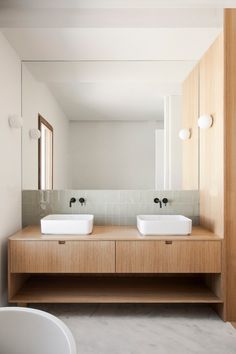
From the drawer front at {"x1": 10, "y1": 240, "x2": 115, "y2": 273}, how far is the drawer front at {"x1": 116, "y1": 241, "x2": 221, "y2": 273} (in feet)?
0.33

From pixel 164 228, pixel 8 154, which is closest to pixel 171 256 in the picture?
pixel 164 228

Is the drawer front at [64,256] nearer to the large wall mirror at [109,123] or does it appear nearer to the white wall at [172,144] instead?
the large wall mirror at [109,123]

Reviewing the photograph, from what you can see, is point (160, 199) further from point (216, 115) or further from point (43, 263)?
point (43, 263)

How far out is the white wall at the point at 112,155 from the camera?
3.03 metres

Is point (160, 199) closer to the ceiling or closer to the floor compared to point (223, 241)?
closer to the ceiling

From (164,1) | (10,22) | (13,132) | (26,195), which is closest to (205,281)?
(26,195)

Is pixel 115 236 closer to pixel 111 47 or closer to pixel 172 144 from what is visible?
pixel 172 144

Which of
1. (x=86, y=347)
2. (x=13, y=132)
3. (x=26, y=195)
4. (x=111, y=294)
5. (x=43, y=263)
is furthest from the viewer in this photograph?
(x=26, y=195)

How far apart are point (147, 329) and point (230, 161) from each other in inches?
55.8

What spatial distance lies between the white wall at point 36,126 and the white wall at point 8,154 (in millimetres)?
93

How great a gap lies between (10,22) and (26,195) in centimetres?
149

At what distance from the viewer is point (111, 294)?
2.55 metres

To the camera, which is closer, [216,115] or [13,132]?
[216,115]

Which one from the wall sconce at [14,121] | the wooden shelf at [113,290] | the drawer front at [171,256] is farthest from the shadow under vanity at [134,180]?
the wall sconce at [14,121]
